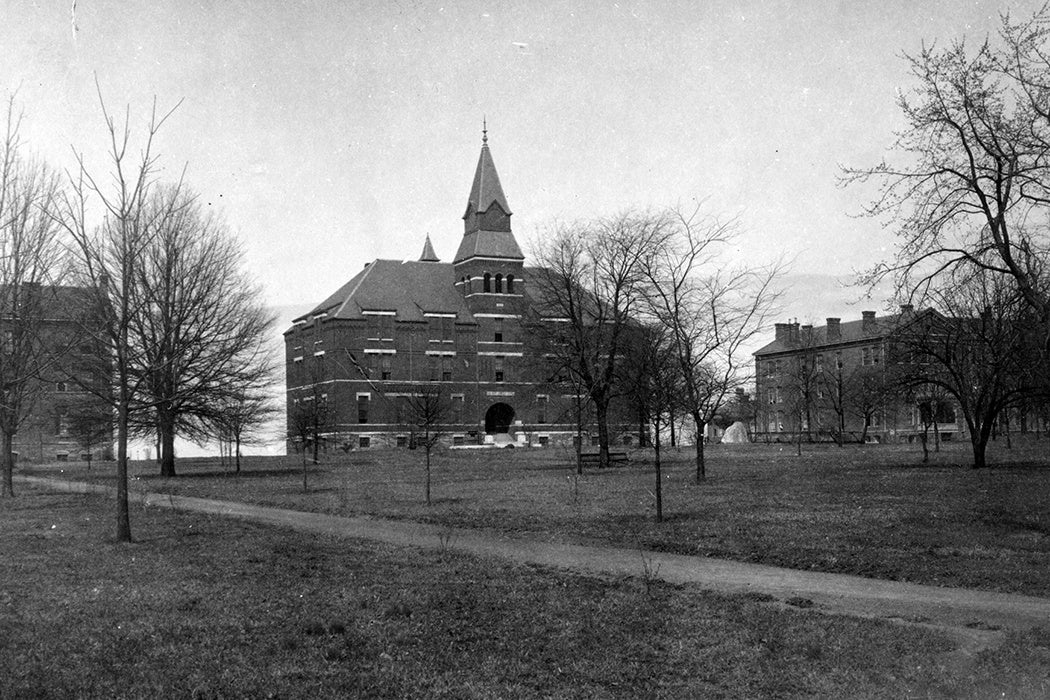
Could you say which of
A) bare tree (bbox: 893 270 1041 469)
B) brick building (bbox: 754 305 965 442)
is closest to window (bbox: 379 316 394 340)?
brick building (bbox: 754 305 965 442)

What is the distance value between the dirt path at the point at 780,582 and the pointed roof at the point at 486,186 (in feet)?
203

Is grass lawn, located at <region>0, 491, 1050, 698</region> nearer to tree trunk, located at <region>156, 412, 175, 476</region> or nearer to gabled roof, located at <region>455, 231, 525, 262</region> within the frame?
tree trunk, located at <region>156, 412, 175, 476</region>

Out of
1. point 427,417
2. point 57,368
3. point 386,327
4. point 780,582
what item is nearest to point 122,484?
point 57,368

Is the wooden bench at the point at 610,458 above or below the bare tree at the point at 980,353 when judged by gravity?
below

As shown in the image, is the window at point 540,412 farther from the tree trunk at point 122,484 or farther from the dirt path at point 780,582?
the tree trunk at point 122,484

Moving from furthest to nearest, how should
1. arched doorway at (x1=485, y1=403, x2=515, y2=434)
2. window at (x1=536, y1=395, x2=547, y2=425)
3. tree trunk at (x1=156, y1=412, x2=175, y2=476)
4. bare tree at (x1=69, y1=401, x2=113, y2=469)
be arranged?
arched doorway at (x1=485, y1=403, x2=515, y2=434) < window at (x1=536, y1=395, x2=547, y2=425) < tree trunk at (x1=156, y1=412, x2=175, y2=476) < bare tree at (x1=69, y1=401, x2=113, y2=469)

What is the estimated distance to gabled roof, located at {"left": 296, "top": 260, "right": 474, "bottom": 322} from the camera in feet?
251

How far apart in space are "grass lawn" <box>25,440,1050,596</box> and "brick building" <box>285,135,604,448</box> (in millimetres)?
33761

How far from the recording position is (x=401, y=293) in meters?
78.9

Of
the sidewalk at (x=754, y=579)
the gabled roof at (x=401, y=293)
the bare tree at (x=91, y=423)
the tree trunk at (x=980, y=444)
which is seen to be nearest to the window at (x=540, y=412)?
the gabled roof at (x=401, y=293)

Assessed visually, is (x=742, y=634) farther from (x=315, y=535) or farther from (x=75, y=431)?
(x=75, y=431)

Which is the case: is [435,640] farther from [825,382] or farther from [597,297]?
[825,382]

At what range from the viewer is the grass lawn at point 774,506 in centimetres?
1407

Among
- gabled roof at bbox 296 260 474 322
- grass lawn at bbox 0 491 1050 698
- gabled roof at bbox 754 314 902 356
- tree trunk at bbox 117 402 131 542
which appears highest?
gabled roof at bbox 296 260 474 322
